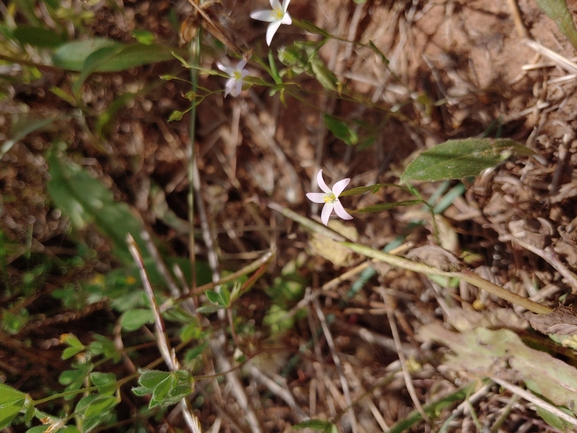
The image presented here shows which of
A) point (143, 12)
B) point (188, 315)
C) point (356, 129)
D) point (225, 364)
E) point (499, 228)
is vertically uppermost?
point (143, 12)

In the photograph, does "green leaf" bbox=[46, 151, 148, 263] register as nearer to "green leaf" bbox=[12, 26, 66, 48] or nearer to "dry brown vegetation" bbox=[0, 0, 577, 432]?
"dry brown vegetation" bbox=[0, 0, 577, 432]

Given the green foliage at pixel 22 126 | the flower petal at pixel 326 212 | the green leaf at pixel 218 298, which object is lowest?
the green leaf at pixel 218 298

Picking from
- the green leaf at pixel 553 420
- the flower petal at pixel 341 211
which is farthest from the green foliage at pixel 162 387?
the green leaf at pixel 553 420

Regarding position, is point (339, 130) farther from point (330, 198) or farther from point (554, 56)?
point (554, 56)

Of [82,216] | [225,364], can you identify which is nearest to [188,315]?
[225,364]

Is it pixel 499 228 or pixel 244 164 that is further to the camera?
pixel 244 164

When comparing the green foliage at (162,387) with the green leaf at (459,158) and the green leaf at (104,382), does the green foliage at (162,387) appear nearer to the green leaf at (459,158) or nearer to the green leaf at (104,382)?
the green leaf at (104,382)

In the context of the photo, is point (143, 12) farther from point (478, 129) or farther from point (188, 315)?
point (478, 129)

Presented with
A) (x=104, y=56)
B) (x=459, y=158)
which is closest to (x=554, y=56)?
(x=459, y=158)
